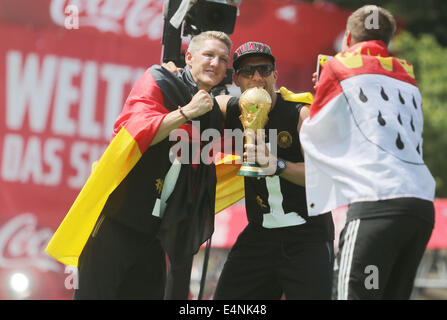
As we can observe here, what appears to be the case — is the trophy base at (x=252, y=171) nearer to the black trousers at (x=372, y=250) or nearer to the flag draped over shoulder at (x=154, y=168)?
the flag draped over shoulder at (x=154, y=168)

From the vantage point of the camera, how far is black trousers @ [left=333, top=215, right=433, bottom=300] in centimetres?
272

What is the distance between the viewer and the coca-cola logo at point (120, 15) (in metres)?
10.1

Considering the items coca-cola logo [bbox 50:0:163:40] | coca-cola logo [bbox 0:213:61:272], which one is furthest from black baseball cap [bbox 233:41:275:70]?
coca-cola logo [bbox 50:0:163:40]

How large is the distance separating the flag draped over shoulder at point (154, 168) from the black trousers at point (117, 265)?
9 cm

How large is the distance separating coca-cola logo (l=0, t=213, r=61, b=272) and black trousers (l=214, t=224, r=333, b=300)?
21.9 ft

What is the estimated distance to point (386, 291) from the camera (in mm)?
2908

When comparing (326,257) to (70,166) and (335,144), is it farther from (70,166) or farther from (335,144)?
(70,166)

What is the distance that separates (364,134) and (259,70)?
2.79 ft

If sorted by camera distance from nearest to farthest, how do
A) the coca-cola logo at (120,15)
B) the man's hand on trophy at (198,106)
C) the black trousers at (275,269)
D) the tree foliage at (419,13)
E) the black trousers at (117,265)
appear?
1. the man's hand on trophy at (198,106)
2. the black trousers at (117,265)
3. the black trousers at (275,269)
4. the coca-cola logo at (120,15)
5. the tree foliage at (419,13)

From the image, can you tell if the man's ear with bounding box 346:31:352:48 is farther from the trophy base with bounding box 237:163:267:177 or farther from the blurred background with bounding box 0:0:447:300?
the blurred background with bounding box 0:0:447:300

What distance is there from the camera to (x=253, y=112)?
10.2ft

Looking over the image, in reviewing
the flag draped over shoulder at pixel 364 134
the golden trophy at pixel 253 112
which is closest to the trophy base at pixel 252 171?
the golden trophy at pixel 253 112

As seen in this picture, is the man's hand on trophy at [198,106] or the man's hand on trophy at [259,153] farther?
the man's hand on trophy at [259,153]

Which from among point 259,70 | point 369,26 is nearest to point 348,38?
point 369,26
